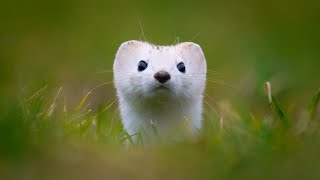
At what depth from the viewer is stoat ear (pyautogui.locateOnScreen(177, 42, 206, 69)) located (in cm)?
732

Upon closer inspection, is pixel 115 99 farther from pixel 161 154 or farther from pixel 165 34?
pixel 165 34

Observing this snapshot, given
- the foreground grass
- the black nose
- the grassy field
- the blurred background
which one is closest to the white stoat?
the black nose

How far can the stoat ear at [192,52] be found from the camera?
7324 millimetres

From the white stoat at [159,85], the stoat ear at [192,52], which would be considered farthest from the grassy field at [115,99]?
the stoat ear at [192,52]

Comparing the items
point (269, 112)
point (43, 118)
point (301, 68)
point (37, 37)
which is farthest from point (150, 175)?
point (37, 37)

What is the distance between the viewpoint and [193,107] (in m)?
7.19

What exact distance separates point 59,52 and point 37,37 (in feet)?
5.30

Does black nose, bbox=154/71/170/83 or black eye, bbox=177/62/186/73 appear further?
black eye, bbox=177/62/186/73

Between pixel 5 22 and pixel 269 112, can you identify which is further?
pixel 5 22

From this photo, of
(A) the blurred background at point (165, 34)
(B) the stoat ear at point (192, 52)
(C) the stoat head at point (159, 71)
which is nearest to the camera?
(C) the stoat head at point (159, 71)

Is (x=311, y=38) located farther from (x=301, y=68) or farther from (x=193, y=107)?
(x=193, y=107)

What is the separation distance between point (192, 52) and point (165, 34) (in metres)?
7.33

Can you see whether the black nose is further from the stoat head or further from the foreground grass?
the foreground grass

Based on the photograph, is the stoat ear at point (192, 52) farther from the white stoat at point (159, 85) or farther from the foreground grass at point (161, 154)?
the foreground grass at point (161, 154)
